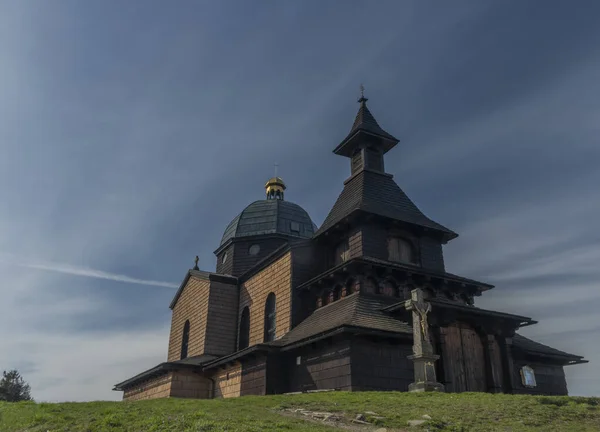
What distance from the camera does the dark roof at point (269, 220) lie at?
109 ft

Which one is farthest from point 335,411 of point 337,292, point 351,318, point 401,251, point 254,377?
point 401,251

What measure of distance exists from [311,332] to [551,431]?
35.4 feet

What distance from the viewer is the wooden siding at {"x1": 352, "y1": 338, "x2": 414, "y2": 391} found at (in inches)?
666

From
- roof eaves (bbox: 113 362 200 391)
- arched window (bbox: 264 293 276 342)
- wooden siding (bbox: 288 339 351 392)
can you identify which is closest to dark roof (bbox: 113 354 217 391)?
roof eaves (bbox: 113 362 200 391)

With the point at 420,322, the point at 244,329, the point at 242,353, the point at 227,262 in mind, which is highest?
the point at 227,262

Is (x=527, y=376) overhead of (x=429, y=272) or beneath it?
beneath

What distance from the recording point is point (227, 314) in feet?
94.4

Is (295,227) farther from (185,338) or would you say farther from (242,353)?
(242,353)

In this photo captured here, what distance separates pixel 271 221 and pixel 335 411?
73.8 ft

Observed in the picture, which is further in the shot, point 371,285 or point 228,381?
point 228,381

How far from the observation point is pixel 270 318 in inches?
993

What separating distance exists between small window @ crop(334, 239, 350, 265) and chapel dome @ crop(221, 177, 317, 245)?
9017mm

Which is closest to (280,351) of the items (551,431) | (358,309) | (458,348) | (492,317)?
(358,309)

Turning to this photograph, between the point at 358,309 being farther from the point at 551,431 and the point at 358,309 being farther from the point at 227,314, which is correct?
the point at 227,314
